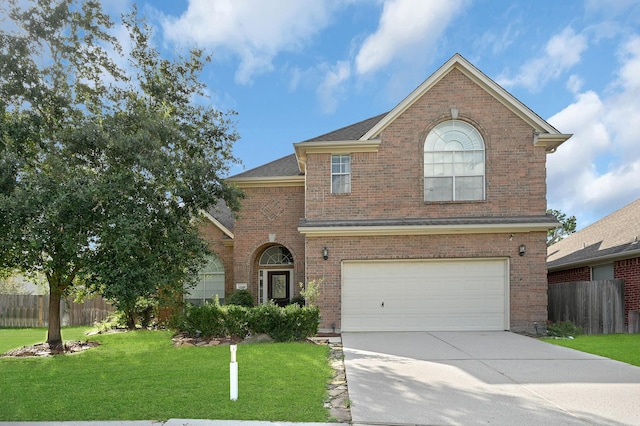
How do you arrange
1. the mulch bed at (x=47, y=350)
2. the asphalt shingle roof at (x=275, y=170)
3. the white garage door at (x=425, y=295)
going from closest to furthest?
the mulch bed at (x=47, y=350)
the white garage door at (x=425, y=295)
the asphalt shingle roof at (x=275, y=170)

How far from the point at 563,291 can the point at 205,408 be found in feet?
47.1

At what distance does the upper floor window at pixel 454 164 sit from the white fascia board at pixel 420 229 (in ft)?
3.59

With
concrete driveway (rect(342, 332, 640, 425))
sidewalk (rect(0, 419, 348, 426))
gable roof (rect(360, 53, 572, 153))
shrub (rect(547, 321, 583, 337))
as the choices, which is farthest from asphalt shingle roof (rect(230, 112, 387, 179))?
sidewalk (rect(0, 419, 348, 426))

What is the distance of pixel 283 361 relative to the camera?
8.45 meters

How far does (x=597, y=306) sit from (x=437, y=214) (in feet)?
19.4

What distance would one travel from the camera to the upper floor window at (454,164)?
14109mm

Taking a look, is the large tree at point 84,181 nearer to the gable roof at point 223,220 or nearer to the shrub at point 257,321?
the shrub at point 257,321

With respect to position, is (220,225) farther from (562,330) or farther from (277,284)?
(562,330)

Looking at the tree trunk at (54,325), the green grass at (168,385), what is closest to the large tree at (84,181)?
the tree trunk at (54,325)

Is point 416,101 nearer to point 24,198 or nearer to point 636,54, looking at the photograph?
point 636,54

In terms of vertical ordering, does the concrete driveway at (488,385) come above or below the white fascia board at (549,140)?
below

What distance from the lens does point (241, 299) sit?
50.8ft

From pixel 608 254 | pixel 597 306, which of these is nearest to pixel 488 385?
pixel 597 306

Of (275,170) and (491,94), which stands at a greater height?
(491,94)
